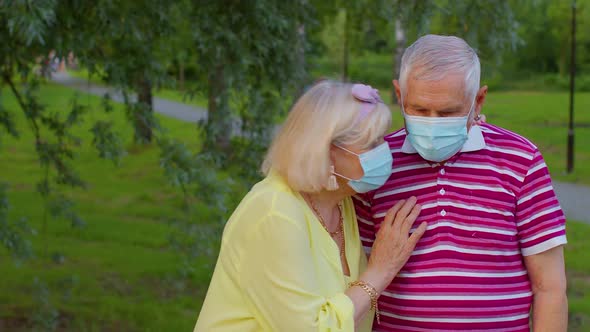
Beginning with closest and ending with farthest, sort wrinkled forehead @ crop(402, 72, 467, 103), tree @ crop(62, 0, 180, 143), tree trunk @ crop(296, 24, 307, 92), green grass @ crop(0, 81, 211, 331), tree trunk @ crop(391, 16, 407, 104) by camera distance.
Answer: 1. wrinkled forehead @ crop(402, 72, 467, 103)
2. tree trunk @ crop(391, 16, 407, 104)
3. tree @ crop(62, 0, 180, 143)
4. tree trunk @ crop(296, 24, 307, 92)
5. green grass @ crop(0, 81, 211, 331)

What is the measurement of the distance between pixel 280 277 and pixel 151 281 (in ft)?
23.5

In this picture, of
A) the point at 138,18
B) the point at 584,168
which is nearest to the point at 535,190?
the point at 138,18

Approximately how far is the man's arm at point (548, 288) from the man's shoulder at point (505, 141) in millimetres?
298

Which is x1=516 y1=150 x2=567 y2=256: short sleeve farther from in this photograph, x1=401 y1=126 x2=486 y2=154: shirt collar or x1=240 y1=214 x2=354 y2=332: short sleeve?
x1=240 y1=214 x2=354 y2=332: short sleeve

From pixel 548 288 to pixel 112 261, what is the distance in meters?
7.96

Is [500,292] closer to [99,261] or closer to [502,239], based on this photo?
[502,239]

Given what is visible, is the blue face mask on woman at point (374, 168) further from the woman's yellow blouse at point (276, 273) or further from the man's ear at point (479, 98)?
the man's ear at point (479, 98)

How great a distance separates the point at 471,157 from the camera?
2.63m

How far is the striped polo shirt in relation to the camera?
8.39 ft

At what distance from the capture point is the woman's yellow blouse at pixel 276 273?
7.82 feet

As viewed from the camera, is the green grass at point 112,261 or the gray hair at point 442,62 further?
the green grass at point 112,261

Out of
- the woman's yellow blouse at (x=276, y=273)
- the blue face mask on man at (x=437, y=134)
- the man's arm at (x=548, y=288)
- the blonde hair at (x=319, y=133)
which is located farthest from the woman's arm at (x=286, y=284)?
the man's arm at (x=548, y=288)

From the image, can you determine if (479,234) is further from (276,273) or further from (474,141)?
(276,273)

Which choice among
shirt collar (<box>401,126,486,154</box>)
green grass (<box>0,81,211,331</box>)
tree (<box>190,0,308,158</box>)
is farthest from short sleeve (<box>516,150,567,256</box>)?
green grass (<box>0,81,211,331</box>)
